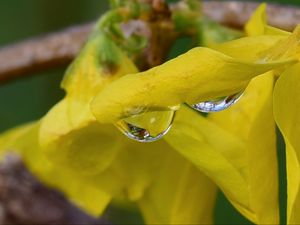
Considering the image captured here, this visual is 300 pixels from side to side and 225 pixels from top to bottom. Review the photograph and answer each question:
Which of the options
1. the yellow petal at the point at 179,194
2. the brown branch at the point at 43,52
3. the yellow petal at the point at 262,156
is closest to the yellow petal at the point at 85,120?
the yellow petal at the point at 179,194

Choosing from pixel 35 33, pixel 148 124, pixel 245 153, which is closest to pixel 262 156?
pixel 245 153

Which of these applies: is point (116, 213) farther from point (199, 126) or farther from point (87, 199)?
point (199, 126)

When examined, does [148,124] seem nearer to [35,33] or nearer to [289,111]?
[289,111]

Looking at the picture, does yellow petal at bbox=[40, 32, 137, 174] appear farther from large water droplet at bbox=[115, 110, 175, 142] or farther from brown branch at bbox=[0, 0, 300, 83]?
brown branch at bbox=[0, 0, 300, 83]

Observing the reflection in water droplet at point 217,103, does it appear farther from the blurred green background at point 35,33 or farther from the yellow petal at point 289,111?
the blurred green background at point 35,33

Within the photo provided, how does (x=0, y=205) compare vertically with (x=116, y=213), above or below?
above

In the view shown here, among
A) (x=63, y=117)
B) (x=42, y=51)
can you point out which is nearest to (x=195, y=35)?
(x=63, y=117)

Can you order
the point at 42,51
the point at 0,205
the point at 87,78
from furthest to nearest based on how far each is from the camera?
1. the point at 42,51
2. the point at 0,205
3. the point at 87,78

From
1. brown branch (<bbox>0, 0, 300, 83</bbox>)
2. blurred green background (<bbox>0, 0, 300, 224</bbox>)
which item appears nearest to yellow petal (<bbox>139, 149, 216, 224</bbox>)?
brown branch (<bbox>0, 0, 300, 83</bbox>)
